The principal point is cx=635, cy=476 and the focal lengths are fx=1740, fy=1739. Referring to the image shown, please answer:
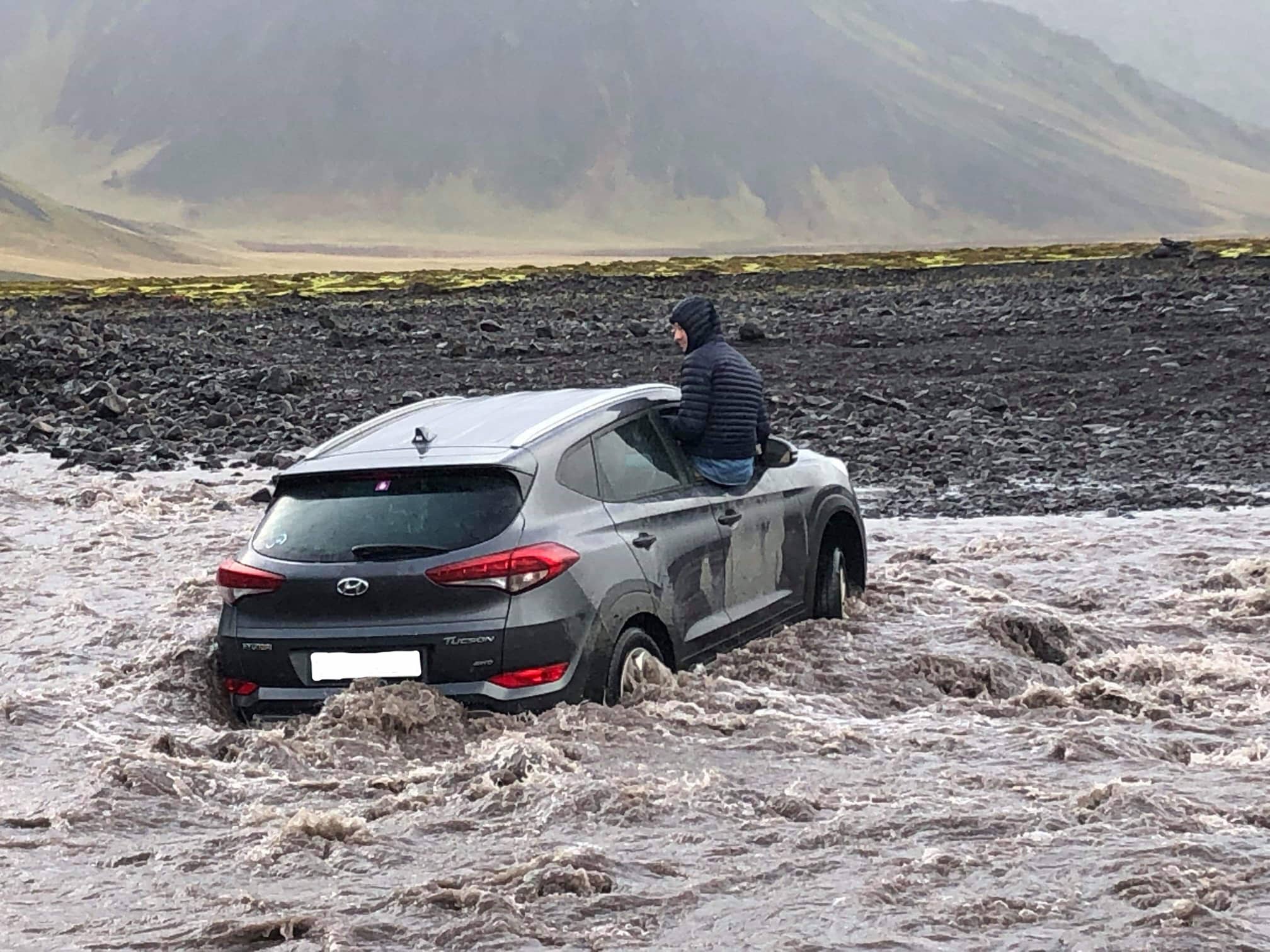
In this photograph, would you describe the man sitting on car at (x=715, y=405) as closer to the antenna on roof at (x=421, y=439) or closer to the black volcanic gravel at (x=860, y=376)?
the antenna on roof at (x=421, y=439)

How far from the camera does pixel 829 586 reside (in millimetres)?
9867

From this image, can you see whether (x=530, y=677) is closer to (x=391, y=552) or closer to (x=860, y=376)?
(x=391, y=552)

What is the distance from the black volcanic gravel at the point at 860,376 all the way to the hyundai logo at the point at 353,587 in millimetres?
8396

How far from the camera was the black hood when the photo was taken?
9336mm

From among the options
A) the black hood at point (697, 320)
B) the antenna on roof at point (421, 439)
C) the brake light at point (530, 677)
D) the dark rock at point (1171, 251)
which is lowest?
the brake light at point (530, 677)

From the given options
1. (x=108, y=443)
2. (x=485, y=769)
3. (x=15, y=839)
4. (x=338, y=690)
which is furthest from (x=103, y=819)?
(x=108, y=443)

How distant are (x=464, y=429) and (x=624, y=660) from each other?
1.35 meters

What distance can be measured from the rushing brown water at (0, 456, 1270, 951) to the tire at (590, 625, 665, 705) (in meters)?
0.10

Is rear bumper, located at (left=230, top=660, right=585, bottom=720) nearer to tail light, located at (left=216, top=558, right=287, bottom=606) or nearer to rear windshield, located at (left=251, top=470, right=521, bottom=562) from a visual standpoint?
tail light, located at (left=216, top=558, right=287, bottom=606)

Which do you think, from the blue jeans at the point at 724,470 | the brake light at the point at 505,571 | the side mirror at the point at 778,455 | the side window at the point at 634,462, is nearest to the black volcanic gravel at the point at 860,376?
the side mirror at the point at 778,455

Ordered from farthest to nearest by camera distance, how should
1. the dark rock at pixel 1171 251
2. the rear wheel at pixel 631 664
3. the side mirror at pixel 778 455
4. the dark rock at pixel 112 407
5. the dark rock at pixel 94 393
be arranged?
the dark rock at pixel 1171 251 < the dark rock at pixel 94 393 < the dark rock at pixel 112 407 < the side mirror at pixel 778 455 < the rear wheel at pixel 631 664

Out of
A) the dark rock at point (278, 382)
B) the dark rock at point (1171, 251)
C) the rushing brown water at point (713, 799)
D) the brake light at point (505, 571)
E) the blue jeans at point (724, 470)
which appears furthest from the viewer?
the dark rock at point (1171, 251)

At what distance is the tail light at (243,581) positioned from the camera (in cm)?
754

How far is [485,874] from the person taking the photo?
6188 millimetres
